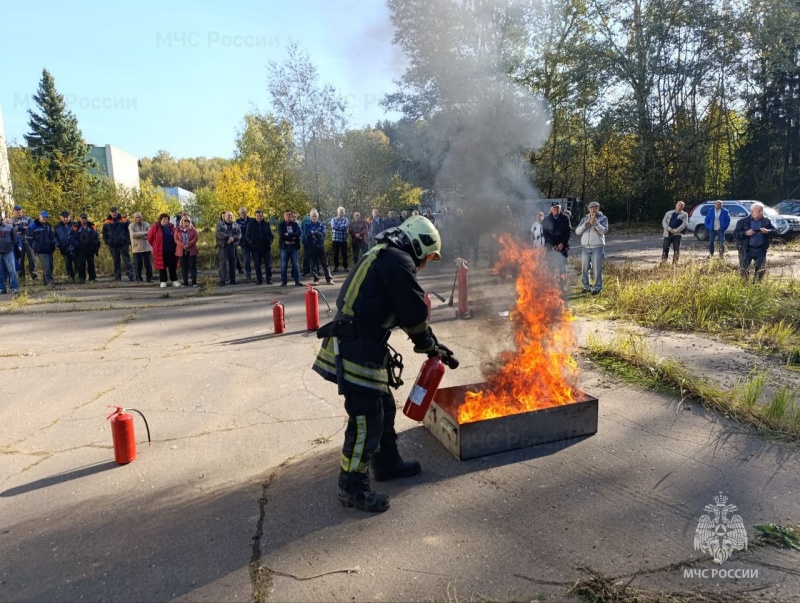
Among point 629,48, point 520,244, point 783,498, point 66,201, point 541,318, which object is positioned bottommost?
point 783,498

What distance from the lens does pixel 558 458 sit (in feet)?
13.3

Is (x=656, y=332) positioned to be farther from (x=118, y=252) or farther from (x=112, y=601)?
(x=118, y=252)

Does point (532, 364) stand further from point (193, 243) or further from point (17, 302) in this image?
point (17, 302)

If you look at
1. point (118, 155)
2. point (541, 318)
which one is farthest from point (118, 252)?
point (118, 155)

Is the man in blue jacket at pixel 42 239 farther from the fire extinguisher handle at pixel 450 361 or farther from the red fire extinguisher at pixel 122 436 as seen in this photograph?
the fire extinguisher handle at pixel 450 361

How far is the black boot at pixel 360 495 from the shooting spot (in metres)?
3.36

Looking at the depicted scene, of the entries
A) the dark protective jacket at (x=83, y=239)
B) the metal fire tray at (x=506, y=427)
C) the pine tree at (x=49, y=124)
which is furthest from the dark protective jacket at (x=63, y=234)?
the pine tree at (x=49, y=124)

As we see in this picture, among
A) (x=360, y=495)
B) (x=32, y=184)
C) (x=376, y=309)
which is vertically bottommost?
(x=360, y=495)

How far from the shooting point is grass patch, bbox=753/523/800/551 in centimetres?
302

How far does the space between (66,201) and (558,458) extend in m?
19.5

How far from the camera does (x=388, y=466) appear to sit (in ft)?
12.4

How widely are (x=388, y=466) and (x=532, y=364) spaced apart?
1.68m

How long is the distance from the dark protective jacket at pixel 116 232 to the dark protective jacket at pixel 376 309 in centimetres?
1250

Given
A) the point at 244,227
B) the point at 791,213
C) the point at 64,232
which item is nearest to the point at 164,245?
the point at 244,227
